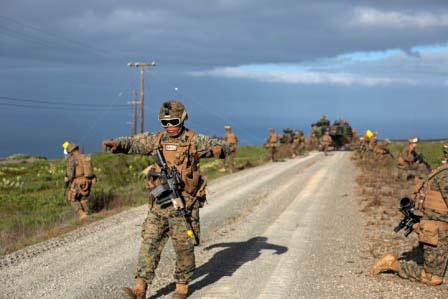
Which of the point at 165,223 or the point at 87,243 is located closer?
the point at 165,223

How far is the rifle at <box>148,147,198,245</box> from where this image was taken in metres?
6.22

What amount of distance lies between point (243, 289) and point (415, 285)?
7.71 feet

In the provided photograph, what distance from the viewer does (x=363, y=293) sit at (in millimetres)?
7059

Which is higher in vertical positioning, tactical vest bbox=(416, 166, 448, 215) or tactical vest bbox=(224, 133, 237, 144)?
tactical vest bbox=(224, 133, 237, 144)

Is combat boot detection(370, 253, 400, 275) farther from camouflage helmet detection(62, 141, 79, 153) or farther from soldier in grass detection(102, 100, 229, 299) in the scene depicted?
camouflage helmet detection(62, 141, 79, 153)

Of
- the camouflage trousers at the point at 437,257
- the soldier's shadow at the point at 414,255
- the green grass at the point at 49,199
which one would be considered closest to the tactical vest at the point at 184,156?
the camouflage trousers at the point at 437,257

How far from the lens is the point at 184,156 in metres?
6.40

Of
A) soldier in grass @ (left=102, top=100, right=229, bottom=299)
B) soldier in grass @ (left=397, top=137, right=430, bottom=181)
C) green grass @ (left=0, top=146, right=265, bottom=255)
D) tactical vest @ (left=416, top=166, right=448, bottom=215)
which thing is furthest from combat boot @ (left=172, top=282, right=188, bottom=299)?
soldier in grass @ (left=397, top=137, right=430, bottom=181)

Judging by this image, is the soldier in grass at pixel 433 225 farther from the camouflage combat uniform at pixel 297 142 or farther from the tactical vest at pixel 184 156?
the camouflage combat uniform at pixel 297 142

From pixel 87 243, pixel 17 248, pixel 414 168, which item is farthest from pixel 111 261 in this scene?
pixel 414 168

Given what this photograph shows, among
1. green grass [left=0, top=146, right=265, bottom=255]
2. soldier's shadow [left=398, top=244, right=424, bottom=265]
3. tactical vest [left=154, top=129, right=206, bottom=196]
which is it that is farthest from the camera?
green grass [left=0, top=146, right=265, bottom=255]

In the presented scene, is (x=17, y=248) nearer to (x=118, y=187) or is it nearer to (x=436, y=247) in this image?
(x=436, y=247)

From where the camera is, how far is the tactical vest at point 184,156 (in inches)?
252

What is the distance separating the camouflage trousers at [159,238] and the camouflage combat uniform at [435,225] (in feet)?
10.3
